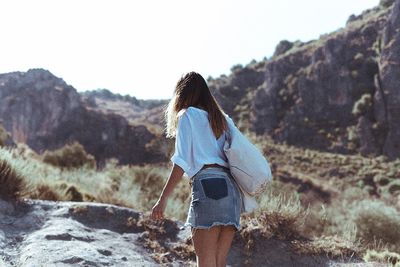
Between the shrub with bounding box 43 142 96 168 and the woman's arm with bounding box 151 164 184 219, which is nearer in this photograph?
the woman's arm with bounding box 151 164 184 219

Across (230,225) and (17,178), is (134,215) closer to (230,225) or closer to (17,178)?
(17,178)

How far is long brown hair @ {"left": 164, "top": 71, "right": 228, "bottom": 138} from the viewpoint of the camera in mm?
3869

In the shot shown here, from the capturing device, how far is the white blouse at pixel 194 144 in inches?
146

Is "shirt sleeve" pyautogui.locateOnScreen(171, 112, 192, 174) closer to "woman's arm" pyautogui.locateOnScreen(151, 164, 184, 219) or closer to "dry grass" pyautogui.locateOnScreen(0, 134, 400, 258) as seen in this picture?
"woman's arm" pyautogui.locateOnScreen(151, 164, 184, 219)

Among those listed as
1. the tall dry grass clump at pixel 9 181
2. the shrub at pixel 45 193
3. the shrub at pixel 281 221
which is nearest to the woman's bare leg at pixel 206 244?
the shrub at pixel 281 221

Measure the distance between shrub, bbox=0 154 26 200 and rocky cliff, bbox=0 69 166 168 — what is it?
34.2 m

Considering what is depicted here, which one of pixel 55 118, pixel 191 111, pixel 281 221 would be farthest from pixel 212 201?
pixel 55 118

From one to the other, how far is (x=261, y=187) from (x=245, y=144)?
33 cm

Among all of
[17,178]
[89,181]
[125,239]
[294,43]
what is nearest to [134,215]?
[125,239]

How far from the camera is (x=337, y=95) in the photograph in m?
60.5

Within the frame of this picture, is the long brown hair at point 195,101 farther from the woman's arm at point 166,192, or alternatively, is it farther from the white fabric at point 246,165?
the woman's arm at point 166,192

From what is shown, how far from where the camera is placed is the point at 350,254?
6.75 m

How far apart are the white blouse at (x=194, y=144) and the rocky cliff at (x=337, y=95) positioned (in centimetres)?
4853

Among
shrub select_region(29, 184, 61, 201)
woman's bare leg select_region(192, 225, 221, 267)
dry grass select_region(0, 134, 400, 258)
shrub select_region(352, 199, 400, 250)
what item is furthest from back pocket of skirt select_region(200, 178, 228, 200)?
shrub select_region(352, 199, 400, 250)
